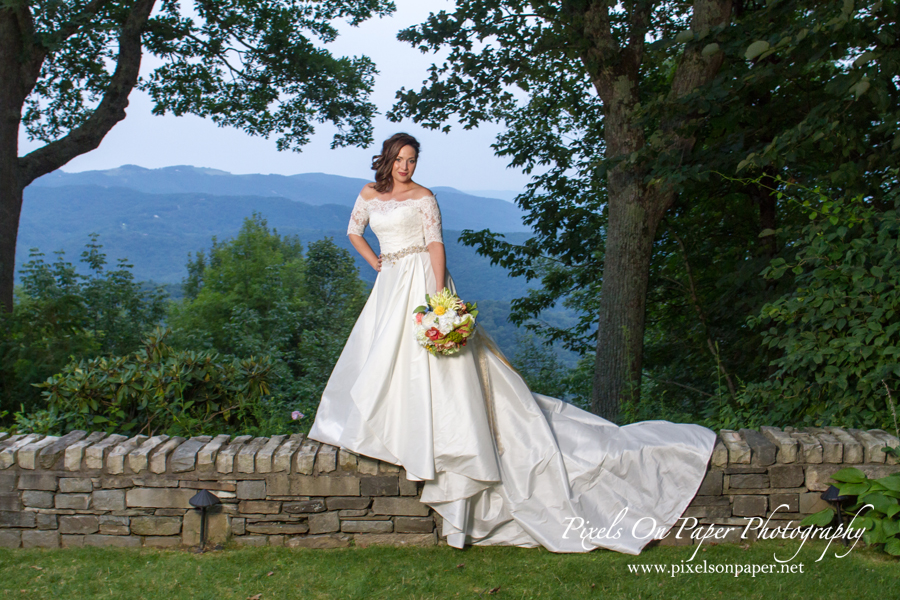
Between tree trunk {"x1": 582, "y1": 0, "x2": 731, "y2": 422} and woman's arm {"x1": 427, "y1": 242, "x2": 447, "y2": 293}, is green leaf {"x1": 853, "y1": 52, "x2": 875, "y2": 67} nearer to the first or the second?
tree trunk {"x1": 582, "y1": 0, "x2": 731, "y2": 422}

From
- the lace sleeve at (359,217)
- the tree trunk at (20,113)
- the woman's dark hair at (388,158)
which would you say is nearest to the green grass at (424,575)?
the lace sleeve at (359,217)

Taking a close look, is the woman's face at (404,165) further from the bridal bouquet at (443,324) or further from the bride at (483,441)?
the bridal bouquet at (443,324)

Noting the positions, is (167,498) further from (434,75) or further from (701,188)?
(701,188)

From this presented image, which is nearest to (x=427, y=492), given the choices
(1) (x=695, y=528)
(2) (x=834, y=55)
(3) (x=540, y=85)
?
(1) (x=695, y=528)

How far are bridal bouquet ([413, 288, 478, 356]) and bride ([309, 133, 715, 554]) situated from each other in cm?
13

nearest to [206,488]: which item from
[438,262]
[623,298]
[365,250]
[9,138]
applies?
[365,250]

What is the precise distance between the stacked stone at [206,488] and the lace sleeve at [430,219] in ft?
4.21

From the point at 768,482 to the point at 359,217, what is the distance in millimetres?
2743

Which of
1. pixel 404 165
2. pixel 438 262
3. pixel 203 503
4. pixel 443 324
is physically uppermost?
pixel 404 165

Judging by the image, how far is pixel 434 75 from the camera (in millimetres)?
7172

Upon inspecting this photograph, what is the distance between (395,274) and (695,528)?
2.15 m

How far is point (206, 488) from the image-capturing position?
343cm

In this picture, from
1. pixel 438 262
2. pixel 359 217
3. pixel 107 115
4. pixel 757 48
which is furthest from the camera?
pixel 107 115

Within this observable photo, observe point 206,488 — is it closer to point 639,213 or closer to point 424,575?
point 424,575
